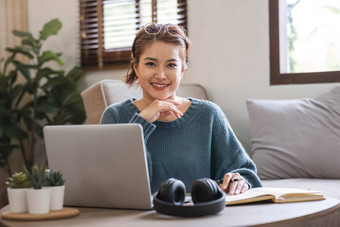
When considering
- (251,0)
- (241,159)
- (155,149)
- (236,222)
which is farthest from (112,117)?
(251,0)

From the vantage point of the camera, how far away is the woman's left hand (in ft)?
4.66

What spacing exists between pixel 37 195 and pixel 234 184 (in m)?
0.55

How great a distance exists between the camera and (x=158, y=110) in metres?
1.60

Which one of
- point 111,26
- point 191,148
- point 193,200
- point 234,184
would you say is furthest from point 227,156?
point 111,26

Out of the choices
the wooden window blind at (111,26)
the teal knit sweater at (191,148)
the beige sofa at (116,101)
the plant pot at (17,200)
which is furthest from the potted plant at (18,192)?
the wooden window blind at (111,26)

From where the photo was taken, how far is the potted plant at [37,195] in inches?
45.3

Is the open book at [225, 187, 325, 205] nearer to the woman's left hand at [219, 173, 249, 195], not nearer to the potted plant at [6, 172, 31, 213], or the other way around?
the woman's left hand at [219, 173, 249, 195]

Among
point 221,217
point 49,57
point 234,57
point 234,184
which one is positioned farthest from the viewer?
point 49,57

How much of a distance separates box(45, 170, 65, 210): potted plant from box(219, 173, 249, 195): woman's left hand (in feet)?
1.54

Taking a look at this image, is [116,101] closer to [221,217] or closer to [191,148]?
[191,148]

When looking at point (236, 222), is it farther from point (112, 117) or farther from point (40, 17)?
point (40, 17)

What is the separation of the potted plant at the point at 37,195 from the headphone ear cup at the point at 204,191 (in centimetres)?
33

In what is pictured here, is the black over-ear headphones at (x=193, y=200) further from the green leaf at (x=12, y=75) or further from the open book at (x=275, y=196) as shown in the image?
the green leaf at (x=12, y=75)

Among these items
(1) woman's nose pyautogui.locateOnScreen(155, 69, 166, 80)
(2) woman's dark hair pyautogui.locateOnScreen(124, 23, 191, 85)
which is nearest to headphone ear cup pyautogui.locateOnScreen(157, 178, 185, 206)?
(1) woman's nose pyautogui.locateOnScreen(155, 69, 166, 80)
